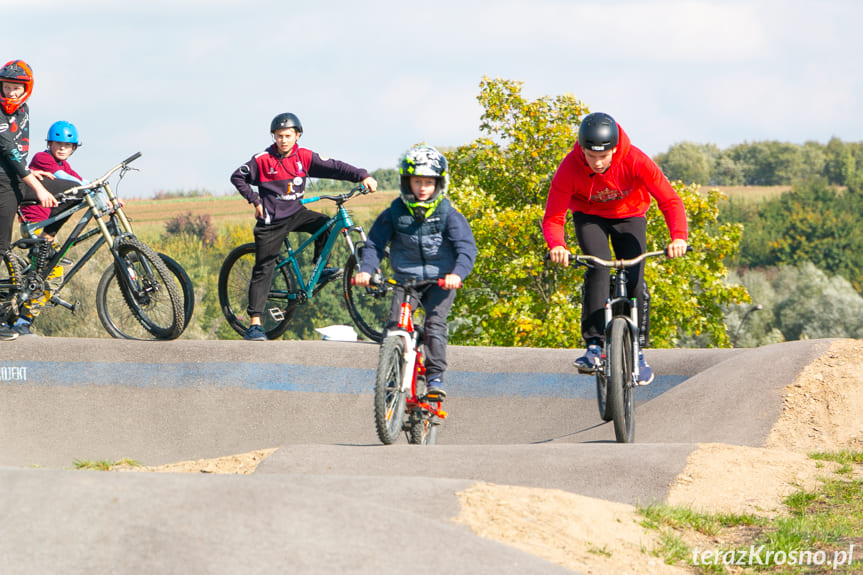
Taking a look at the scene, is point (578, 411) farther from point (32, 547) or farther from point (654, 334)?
point (654, 334)

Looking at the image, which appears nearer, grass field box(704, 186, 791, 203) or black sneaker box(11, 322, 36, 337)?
black sneaker box(11, 322, 36, 337)

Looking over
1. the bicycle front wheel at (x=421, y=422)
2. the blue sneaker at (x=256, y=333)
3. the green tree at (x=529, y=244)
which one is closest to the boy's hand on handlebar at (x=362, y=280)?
the bicycle front wheel at (x=421, y=422)

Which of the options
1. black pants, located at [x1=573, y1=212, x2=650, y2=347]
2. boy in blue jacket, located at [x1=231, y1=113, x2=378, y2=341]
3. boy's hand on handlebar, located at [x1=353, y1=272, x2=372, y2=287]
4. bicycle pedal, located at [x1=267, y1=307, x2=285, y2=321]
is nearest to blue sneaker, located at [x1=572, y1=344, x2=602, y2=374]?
black pants, located at [x1=573, y1=212, x2=650, y2=347]

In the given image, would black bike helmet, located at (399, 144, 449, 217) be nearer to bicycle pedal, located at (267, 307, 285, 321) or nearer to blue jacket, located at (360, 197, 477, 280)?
blue jacket, located at (360, 197, 477, 280)

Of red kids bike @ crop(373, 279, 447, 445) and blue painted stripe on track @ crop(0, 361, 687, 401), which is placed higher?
red kids bike @ crop(373, 279, 447, 445)

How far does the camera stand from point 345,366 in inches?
383

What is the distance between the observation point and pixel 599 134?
21.7 feet

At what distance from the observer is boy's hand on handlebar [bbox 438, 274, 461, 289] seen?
6.54 meters

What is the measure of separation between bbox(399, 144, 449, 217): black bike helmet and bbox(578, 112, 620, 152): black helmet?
1079mm

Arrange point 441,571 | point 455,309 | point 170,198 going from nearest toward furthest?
1. point 441,571
2. point 455,309
3. point 170,198

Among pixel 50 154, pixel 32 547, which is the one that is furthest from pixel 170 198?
pixel 32 547

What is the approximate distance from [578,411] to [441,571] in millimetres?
5902

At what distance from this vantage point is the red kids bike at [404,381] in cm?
629

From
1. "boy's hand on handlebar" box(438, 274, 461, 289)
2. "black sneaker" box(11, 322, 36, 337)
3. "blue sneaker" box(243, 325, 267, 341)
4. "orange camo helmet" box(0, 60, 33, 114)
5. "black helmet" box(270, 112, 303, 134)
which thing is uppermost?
"orange camo helmet" box(0, 60, 33, 114)
